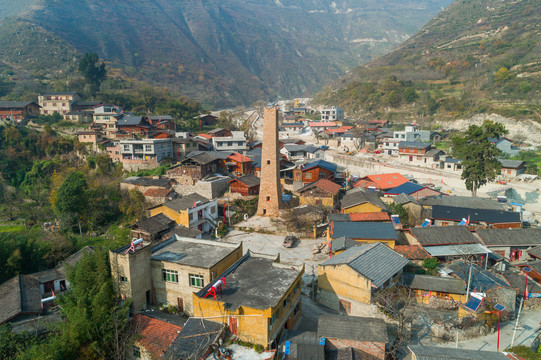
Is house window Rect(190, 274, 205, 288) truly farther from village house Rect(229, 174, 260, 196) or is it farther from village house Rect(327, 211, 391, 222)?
village house Rect(229, 174, 260, 196)

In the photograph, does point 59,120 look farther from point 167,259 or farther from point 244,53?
point 244,53

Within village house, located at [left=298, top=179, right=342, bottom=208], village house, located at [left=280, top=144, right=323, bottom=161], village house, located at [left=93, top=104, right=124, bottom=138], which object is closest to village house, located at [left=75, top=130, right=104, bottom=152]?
village house, located at [left=93, top=104, right=124, bottom=138]

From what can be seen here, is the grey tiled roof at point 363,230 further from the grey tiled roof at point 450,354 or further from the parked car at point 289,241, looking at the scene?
the grey tiled roof at point 450,354

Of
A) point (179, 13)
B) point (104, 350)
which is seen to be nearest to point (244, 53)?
point (179, 13)

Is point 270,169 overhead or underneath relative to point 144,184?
overhead

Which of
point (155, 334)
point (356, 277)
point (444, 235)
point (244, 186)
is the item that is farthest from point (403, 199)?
point (155, 334)

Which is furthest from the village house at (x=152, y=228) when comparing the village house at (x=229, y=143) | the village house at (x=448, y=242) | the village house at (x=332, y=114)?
the village house at (x=332, y=114)

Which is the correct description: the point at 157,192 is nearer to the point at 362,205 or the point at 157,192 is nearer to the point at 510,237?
the point at 362,205
